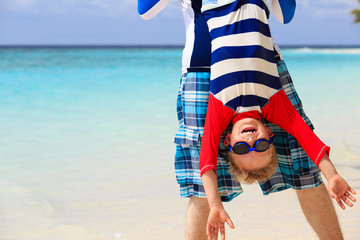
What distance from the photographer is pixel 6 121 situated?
7.29m

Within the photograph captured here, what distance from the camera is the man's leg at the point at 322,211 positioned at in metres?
2.46

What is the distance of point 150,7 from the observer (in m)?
2.42

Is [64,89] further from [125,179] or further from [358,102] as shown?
[125,179]

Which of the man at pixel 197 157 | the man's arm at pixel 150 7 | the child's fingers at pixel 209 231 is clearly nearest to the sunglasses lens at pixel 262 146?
the man at pixel 197 157

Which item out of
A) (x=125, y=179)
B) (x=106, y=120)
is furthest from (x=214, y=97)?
(x=106, y=120)

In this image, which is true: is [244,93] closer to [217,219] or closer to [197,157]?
[197,157]

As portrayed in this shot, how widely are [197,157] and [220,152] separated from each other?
4.3 inches

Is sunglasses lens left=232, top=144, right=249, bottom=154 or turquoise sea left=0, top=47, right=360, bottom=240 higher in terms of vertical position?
turquoise sea left=0, top=47, right=360, bottom=240

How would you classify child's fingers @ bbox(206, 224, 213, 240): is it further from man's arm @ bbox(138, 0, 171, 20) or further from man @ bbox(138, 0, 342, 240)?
man's arm @ bbox(138, 0, 171, 20)

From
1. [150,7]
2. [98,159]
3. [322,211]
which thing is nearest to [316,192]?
[322,211]

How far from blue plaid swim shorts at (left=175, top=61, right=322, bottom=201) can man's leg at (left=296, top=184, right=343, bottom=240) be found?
6 centimetres

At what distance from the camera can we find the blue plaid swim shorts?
7.76ft

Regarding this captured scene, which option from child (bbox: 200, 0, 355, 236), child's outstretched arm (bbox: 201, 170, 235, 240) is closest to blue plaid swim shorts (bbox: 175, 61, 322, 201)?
child (bbox: 200, 0, 355, 236)

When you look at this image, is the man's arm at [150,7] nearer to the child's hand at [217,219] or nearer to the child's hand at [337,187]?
the child's hand at [217,219]
